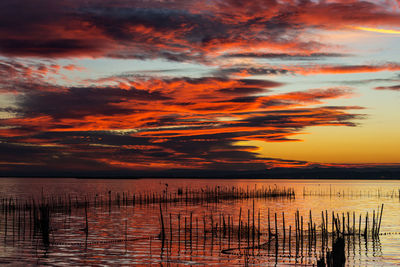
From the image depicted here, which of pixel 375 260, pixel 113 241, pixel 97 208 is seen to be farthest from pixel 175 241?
pixel 97 208

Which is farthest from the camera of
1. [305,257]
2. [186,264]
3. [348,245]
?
[348,245]

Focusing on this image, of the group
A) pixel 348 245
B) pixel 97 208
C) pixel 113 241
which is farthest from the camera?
pixel 97 208

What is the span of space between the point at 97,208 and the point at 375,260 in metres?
54.9

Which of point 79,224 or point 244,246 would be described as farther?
point 79,224

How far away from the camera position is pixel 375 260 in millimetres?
33219

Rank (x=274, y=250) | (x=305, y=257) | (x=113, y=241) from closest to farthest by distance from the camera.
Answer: (x=305, y=257) → (x=274, y=250) → (x=113, y=241)

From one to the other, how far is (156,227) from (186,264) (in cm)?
2209

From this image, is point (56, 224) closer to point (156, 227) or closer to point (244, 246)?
point (156, 227)

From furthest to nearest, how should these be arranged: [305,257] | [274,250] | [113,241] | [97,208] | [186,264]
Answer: [97,208] < [113,241] < [274,250] < [305,257] < [186,264]

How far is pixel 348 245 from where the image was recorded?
38.1 meters

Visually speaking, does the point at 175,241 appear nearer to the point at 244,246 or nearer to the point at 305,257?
the point at 244,246

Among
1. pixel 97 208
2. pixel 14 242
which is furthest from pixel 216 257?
pixel 97 208

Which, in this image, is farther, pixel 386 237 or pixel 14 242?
pixel 386 237

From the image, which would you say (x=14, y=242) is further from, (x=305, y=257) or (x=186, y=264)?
(x=305, y=257)
